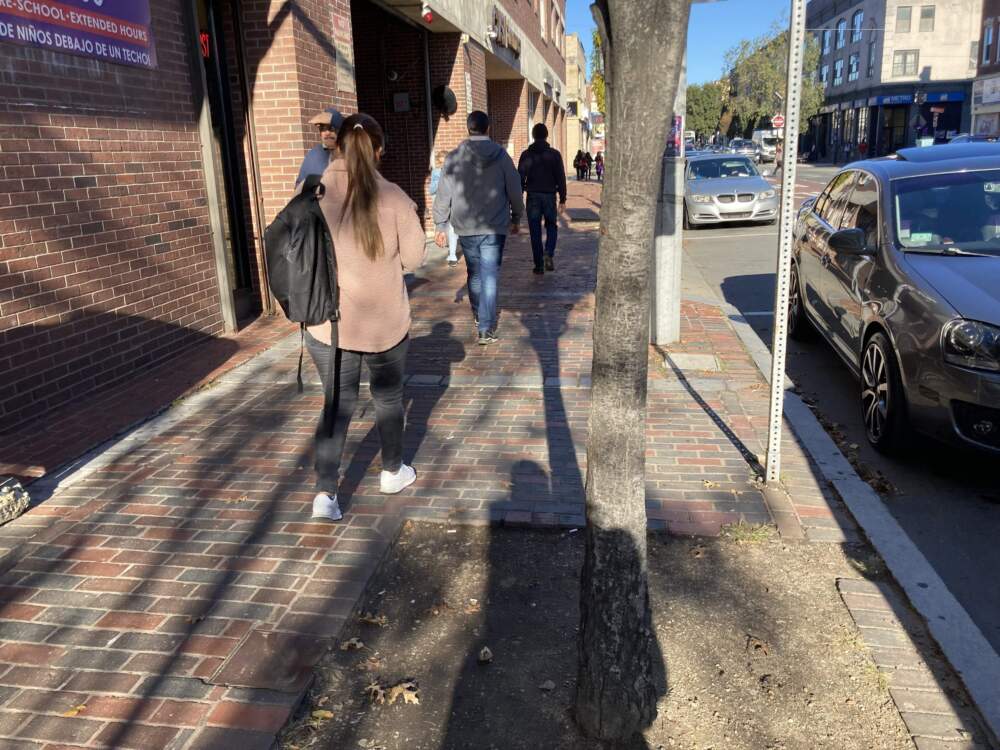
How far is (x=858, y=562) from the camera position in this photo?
3.88 meters

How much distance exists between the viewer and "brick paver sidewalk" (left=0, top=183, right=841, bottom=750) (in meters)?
3.01

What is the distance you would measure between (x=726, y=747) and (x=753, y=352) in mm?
5284

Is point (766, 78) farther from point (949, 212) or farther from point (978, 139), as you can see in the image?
point (949, 212)

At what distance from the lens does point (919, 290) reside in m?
4.86

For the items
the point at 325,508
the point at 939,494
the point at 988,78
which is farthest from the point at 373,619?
the point at 988,78

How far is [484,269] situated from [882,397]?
3757 millimetres

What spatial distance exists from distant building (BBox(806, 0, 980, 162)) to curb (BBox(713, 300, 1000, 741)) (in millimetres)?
58416

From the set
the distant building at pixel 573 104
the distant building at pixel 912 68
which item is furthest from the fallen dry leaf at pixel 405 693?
the distant building at pixel 912 68

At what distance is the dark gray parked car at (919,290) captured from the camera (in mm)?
4445

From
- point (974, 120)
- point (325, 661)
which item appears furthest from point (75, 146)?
point (974, 120)

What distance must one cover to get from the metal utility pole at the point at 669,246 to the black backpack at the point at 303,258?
4007mm

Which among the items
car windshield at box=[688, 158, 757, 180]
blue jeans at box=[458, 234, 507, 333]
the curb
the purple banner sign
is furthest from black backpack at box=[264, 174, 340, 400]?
car windshield at box=[688, 158, 757, 180]

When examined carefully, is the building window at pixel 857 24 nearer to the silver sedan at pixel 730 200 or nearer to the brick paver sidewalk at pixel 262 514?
the silver sedan at pixel 730 200

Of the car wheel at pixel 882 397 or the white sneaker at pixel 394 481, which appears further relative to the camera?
the car wheel at pixel 882 397
